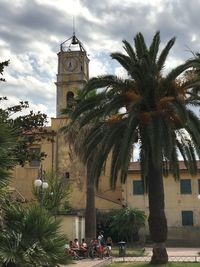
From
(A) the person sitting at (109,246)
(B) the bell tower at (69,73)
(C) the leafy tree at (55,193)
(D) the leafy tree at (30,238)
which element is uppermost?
(B) the bell tower at (69,73)

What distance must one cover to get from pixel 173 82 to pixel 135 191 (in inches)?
1063

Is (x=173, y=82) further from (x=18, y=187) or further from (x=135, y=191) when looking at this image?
(x=18, y=187)

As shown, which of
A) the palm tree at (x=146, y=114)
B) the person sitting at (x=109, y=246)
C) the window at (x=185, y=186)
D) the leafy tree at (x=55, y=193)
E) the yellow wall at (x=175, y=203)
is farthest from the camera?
the window at (x=185, y=186)

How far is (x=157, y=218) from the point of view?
2147cm

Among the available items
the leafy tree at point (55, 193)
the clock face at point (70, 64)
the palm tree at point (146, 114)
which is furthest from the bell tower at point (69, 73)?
the palm tree at point (146, 114)

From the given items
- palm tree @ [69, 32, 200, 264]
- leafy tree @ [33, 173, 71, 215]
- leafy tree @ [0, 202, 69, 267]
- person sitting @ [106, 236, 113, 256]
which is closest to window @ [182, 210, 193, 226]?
leafy tree @ [33, 173, 71, 215]

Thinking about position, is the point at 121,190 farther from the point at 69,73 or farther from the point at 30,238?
the point at 30,238

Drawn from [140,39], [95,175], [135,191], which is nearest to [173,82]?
[140,39]

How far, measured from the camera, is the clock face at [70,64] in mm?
58903

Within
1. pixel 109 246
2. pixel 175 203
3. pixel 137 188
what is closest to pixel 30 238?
pixel 109 246

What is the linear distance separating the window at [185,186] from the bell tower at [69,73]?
17744mm

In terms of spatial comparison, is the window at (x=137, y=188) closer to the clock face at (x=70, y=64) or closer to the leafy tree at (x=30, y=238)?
the clock face at (x=70, y=64)

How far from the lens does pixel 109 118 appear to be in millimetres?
22344

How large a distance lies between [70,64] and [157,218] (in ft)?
133
